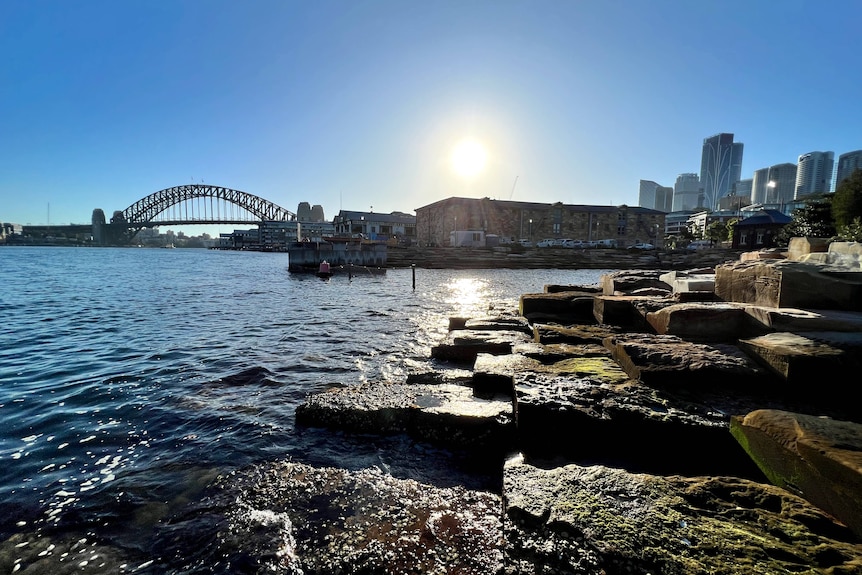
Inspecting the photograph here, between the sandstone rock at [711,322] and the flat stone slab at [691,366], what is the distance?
12.2 inches

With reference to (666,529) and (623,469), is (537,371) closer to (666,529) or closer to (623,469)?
(623,469)

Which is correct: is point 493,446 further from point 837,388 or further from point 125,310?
point 125,310

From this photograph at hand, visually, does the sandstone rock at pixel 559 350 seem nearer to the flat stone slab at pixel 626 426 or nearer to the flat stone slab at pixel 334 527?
the flat stone slab at pixel 626 426

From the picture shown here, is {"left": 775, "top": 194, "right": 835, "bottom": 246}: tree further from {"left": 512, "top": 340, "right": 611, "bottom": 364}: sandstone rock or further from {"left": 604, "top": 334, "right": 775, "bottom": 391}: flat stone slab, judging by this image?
{"left": 604, "top": 334, "right": 775, "bottom": 391}: flat stone slab

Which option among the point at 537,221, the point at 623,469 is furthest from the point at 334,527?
the point at 537,221

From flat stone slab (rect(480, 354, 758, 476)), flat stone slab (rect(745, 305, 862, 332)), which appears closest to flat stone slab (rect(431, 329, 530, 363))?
flat stone slab (rect(480, 354, 758, 476))

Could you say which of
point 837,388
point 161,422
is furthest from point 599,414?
point 161,422

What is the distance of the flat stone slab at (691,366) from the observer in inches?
140

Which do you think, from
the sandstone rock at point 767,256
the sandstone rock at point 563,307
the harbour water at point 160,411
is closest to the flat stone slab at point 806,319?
the harbour water at point 160,411

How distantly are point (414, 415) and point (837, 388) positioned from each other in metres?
4.11

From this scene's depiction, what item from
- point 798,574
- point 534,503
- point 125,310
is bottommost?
point 125,310

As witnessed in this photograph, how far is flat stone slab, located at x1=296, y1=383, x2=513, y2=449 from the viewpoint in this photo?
13.9ft

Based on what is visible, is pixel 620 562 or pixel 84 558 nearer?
pixel 620 562

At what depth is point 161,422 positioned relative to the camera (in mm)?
5363
